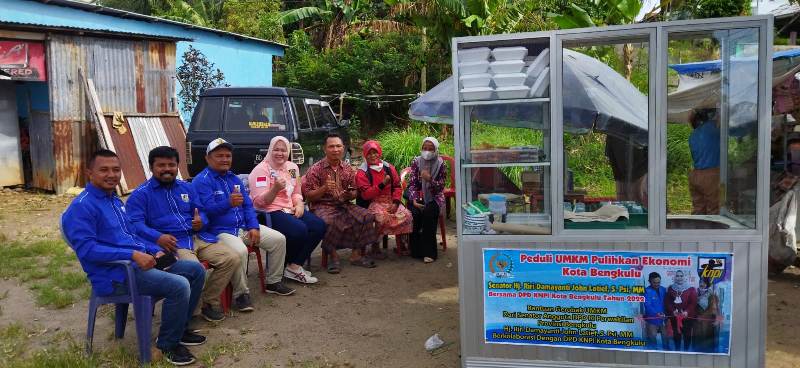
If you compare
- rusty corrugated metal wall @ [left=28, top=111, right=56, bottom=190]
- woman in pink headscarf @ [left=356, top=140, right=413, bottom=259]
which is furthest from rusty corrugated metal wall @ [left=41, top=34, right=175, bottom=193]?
woman in pink headscarf @ [left=356, top=140, right=413, bottom=259]

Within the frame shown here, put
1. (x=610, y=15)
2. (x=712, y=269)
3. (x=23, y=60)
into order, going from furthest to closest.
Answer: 1. (x=23, y=60)
2. (x=610, y=15)
3. (x=712, y=269)

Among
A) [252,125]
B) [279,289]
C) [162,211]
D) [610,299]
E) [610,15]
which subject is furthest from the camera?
[610,15]

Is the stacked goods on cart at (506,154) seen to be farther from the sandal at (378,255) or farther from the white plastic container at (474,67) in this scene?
the sandal at (378,255)

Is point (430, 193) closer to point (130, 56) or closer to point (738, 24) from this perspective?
point (738, 24)

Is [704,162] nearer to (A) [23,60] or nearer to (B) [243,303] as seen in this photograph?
(B) [243,303]

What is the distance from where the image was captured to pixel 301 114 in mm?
8969

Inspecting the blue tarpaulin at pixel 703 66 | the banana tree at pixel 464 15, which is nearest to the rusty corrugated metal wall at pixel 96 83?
the banana tree at pixel 464 15

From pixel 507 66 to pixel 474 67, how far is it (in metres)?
0.19

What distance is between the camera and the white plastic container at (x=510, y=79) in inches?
140

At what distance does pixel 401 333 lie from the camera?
14.9ft

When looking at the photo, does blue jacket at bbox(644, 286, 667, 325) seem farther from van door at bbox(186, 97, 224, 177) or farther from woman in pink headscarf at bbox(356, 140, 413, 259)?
van door at bbox(186, 97, 224, 177)

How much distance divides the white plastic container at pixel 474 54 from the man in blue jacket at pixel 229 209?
7.22 feet

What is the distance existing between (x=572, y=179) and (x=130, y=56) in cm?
1019

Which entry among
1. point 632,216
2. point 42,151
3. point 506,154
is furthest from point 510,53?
point 42,151
